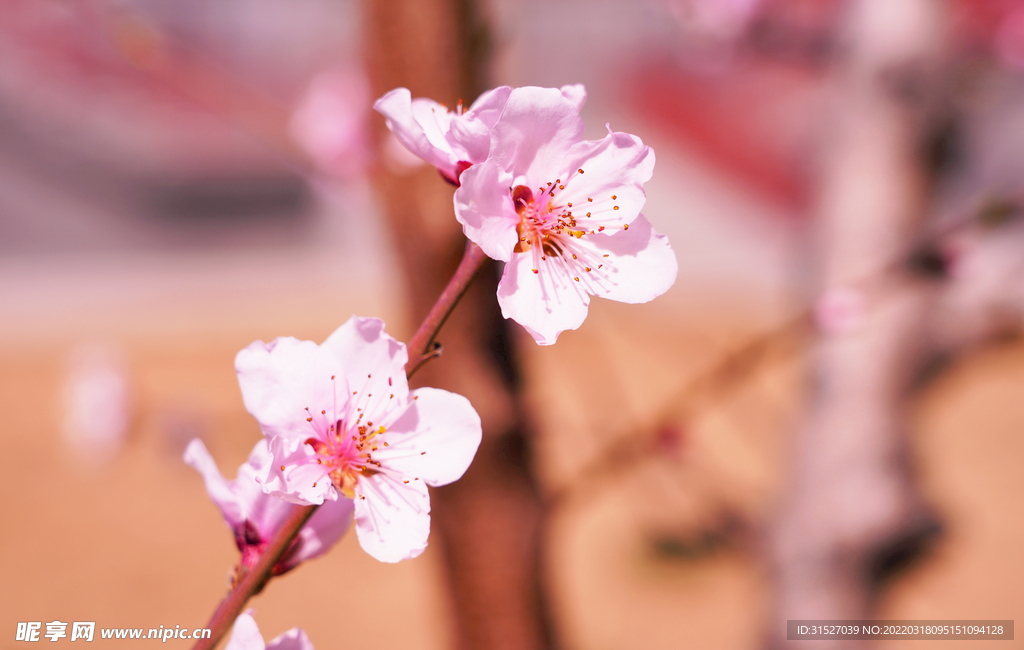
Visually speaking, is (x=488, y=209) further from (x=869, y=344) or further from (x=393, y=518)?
(x=869, y=344)

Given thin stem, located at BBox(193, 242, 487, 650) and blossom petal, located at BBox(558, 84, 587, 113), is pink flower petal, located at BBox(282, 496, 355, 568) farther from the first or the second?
blossom petal, located at BBox(558, 84, 587, 113)

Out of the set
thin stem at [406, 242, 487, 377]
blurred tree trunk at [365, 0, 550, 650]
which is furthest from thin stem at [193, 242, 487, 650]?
blurred tree trunk at [365, 0, 550, 650]

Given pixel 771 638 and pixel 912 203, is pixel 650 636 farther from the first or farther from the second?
pixel 912 203

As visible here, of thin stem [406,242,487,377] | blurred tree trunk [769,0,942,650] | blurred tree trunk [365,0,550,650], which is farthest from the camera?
blurred tree trunk [769,0,942,650]

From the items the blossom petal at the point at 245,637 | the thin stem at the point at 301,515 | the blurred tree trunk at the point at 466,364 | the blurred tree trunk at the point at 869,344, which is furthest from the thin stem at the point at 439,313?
the blurred tree trunk at the point at 869,344

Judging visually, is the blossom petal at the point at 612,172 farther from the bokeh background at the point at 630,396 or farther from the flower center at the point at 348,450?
the bokeh background at the point at 630,396

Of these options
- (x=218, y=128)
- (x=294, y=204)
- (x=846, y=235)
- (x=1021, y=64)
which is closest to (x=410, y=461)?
(x=846, y=235)

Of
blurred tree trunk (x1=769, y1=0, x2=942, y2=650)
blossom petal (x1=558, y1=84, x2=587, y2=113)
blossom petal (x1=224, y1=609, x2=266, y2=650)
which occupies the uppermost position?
blurred tree trunk (x1=769, y1=0, x2=942, y2=650)

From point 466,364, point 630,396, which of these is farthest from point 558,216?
point 630,396
